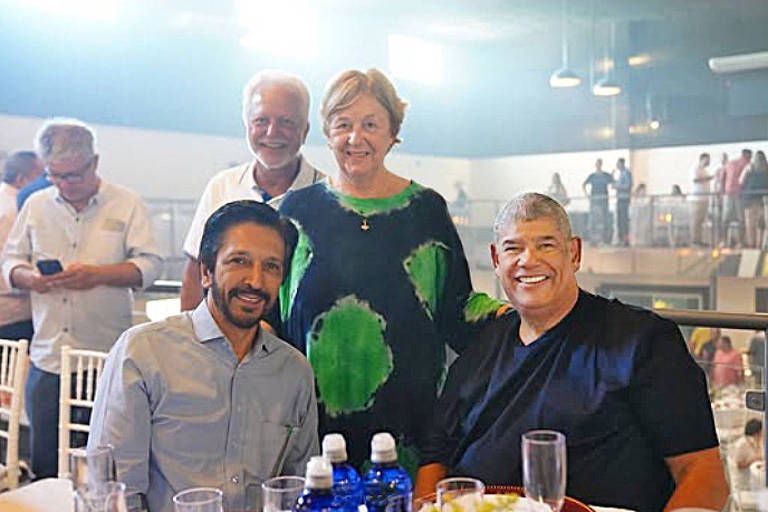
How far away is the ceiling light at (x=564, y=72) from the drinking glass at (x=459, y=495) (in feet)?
17.6

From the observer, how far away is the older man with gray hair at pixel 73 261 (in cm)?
302

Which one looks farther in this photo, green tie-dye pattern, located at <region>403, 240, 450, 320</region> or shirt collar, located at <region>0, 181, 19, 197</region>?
shirt collar, located at <region>0, 181, 19, 197</region>

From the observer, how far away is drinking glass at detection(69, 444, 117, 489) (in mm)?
1289

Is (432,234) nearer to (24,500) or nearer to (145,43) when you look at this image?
(24,500)

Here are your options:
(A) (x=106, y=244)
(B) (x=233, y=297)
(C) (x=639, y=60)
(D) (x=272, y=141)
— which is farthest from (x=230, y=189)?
(C) (x=639, y=60)

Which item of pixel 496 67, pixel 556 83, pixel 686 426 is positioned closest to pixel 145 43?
pixel 496 67

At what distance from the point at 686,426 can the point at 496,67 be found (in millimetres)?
4735

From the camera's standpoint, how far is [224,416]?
1713 millimetres

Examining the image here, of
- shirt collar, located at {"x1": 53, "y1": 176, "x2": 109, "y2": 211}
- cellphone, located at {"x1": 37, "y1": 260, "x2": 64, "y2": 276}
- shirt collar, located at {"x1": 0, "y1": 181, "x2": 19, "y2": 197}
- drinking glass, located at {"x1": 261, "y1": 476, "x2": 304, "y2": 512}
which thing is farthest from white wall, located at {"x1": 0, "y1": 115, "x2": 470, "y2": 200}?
drinking glass, located at {"x1": 261, "y1": 476, "x2": 304, "y2": 512}

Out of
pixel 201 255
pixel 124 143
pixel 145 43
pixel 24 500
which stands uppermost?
pixel 145 43

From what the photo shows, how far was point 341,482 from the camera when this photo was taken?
1.33 meters

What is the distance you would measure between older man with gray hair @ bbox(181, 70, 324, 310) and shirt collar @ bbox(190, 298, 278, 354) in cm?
46

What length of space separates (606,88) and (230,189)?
182 inches

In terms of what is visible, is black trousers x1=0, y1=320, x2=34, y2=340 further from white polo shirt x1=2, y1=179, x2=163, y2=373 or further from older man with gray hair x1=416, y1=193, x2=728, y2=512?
older man with gray hair x1=416, y1=193, x2=728, y2=512
